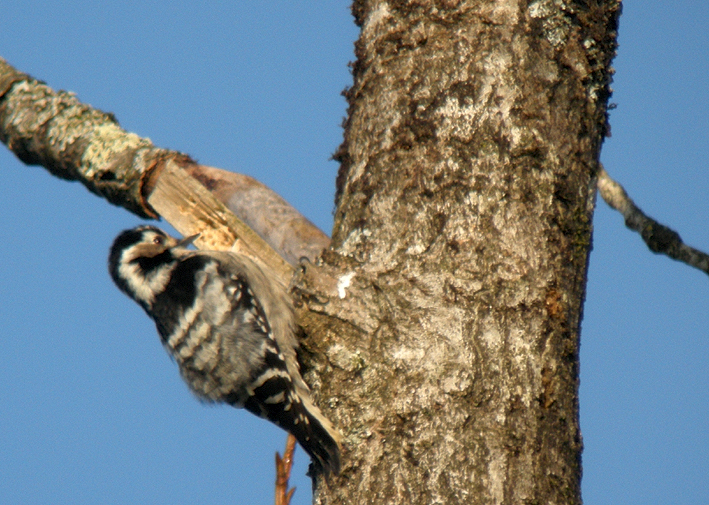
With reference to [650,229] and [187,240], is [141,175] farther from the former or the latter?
[650,229]

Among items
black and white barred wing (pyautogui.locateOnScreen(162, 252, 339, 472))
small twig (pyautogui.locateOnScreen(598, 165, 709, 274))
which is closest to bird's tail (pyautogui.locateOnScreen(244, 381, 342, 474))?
black and white barred wing (pyautogui.locateOnScreen(162, 252, 339, 472))

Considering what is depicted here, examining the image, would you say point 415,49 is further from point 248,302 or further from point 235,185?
point 248,302

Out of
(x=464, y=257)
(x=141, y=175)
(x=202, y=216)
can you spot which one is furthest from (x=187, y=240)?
(x=464, y=257)

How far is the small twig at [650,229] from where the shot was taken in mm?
2768

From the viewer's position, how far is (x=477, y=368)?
2545mm

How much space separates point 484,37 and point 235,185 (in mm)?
1517

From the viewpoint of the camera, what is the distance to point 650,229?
2932mm

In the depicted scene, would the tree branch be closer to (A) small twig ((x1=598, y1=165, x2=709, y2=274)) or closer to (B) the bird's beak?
(B) the bird's beak

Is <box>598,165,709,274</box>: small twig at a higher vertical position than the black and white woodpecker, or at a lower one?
higher

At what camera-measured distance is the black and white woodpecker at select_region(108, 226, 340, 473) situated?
11.0 feet

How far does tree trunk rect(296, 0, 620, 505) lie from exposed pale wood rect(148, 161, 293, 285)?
0.79 meters

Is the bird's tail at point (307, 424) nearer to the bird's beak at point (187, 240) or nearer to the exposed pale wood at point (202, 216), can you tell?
the exposed pale wood at point (202, 216)

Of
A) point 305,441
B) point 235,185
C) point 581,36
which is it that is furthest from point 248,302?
point 581,36

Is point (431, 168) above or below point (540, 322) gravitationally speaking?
above
